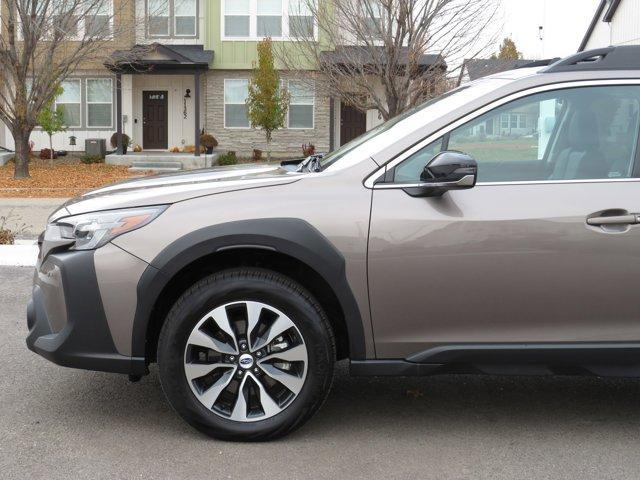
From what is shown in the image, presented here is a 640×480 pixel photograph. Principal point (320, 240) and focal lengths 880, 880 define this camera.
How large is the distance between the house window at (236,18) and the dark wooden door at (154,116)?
3.54 m

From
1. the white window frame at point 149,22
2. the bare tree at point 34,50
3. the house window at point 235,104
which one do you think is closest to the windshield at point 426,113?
the bare tree at point 34,50

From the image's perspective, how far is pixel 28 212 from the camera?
1504 centimetres

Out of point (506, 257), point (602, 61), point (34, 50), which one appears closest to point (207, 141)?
point (34, 50)

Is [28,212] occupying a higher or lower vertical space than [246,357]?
lower

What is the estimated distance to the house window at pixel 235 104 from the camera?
108 feet

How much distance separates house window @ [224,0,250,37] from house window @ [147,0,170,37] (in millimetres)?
2187

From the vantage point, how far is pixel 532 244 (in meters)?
4.13

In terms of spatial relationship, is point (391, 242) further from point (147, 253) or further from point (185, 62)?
point (185, 62)

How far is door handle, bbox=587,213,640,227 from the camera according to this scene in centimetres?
414

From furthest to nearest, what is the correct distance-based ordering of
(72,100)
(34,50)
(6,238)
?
(72,100), (34,50), (6,238)

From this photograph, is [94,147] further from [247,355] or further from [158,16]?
[247,355]

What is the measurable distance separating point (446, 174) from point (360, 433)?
1413 mm

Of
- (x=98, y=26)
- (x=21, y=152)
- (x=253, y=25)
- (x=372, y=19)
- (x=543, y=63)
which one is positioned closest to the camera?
(x=543, y=63)

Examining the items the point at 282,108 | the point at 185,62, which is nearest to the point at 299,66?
the point at 282,108
